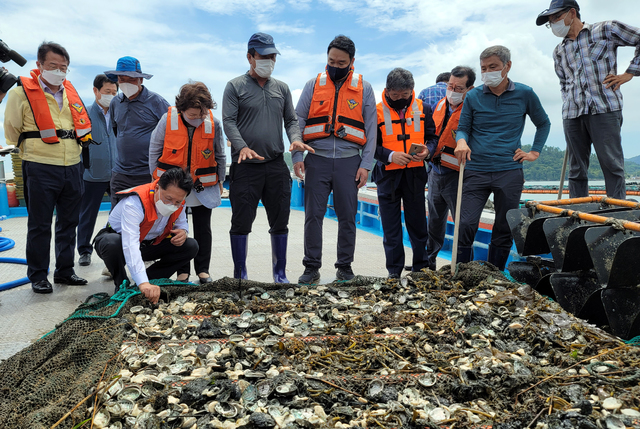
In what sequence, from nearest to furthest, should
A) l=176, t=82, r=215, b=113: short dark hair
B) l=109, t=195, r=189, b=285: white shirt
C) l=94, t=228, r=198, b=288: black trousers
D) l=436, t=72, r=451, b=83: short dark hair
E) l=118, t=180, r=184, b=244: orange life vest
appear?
1. l=109, t=195, r=189, b=285: white shirt
2. l=118, t=180, r=184, b=244: orange life vest
3. l=94, t=228, r=198, b=288: black trousers
4. l=176, t=82, r=215, b=113: short dark hair
5. l=436, t=72, r=451, b=83: short dark hair

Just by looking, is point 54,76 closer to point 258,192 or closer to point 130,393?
point 258,192

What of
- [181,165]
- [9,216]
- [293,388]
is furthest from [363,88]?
[9,216]

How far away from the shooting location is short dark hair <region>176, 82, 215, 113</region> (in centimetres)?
337

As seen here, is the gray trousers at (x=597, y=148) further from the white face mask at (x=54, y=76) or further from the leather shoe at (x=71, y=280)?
the leather shoe at (x=71, y=280)

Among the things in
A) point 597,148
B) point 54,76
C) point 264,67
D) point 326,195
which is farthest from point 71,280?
point 597,148

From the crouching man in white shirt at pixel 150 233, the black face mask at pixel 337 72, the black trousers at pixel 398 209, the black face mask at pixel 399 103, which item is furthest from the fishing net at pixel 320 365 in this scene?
the black face mask at pixel 337 72

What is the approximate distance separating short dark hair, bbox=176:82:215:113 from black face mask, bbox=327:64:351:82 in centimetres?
94

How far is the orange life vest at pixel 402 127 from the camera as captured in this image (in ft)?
12.5

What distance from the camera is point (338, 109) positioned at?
3.66m

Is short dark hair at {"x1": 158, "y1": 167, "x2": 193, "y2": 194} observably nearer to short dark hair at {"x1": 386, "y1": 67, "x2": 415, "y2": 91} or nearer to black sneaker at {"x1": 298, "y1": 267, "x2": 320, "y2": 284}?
black sneaker at {"x1": 298, "y1": 267, "x2": 320, "y2": 284}

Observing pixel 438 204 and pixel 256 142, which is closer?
pixel 256 142

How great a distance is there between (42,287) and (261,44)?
8.18 feet

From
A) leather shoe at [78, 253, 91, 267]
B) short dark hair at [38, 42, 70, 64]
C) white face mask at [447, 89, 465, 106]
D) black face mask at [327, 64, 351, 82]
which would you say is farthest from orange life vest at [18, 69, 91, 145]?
white face mask at [447, 89, 465, 106]

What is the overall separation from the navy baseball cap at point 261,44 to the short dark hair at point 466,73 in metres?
1.61
